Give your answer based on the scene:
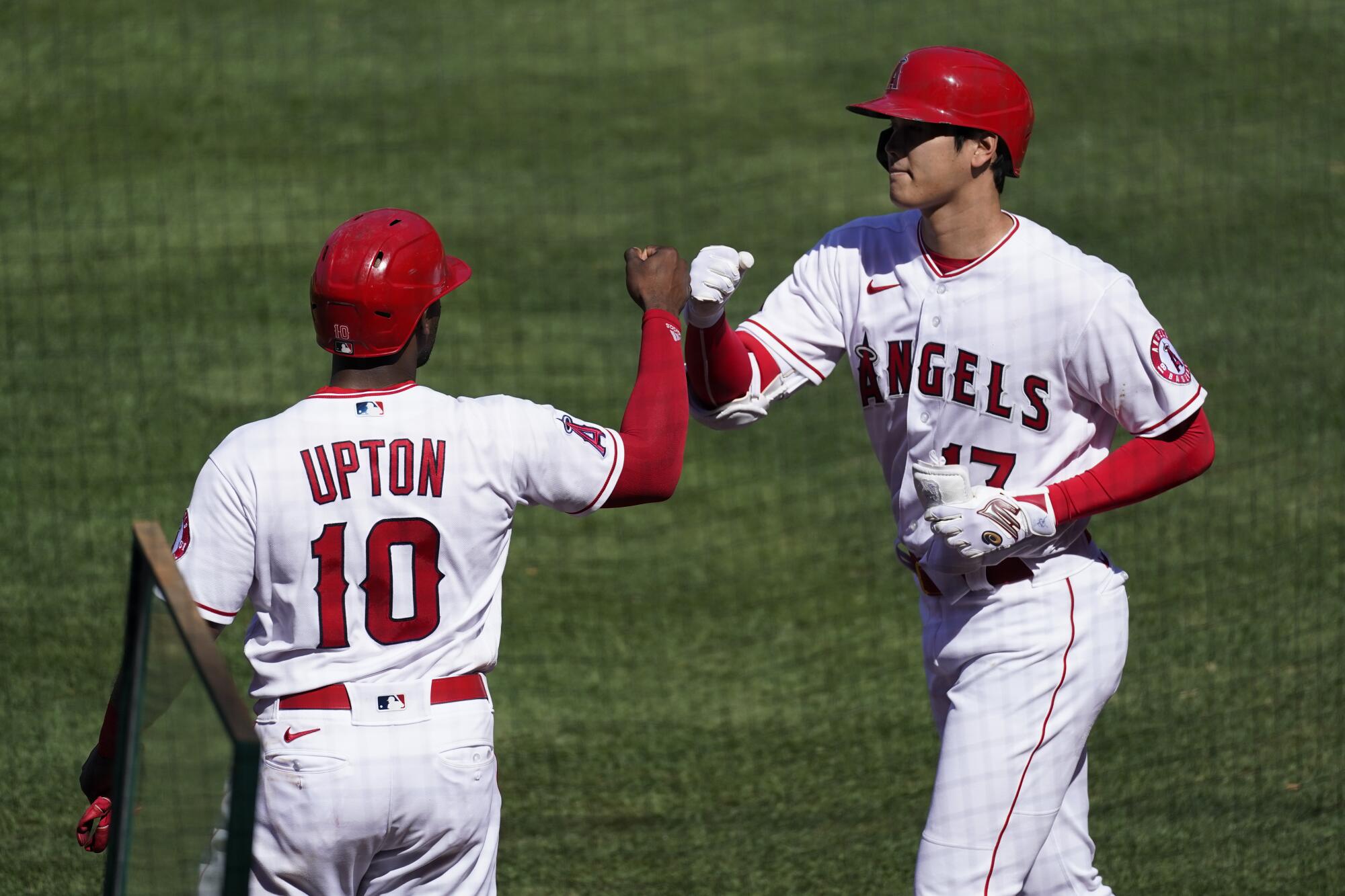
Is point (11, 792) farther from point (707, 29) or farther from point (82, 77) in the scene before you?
point (707, 29)

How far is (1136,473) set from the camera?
11.8 feet

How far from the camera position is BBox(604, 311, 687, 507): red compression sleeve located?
3.33m

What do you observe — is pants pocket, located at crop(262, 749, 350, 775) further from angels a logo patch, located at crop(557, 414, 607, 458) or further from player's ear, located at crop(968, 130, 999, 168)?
player's ear, located at crop(968, 130, 999, 168)

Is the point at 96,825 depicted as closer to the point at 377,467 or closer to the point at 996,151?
the point at 377,467

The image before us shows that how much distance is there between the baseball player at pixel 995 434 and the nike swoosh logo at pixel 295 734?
4.37ft

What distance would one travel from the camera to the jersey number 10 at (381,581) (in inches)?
120

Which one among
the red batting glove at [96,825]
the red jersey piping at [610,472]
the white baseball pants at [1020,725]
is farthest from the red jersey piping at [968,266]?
the red batting glove at [96,825]

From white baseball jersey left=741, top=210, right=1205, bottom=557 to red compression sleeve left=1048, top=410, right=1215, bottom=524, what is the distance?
0.05m

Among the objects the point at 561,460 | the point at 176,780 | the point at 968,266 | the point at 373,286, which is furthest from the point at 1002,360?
the point at 176,780

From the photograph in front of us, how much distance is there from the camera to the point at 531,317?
9.95 m

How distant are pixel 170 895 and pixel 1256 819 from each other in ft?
13.3

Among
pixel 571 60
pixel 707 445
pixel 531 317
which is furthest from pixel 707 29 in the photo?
pixel 707 445

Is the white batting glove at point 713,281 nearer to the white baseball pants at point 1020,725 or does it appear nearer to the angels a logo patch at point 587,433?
the angels a logo patch at point 587,433

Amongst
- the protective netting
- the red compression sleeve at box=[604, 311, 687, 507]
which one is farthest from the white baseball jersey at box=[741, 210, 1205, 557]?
the protective netting
